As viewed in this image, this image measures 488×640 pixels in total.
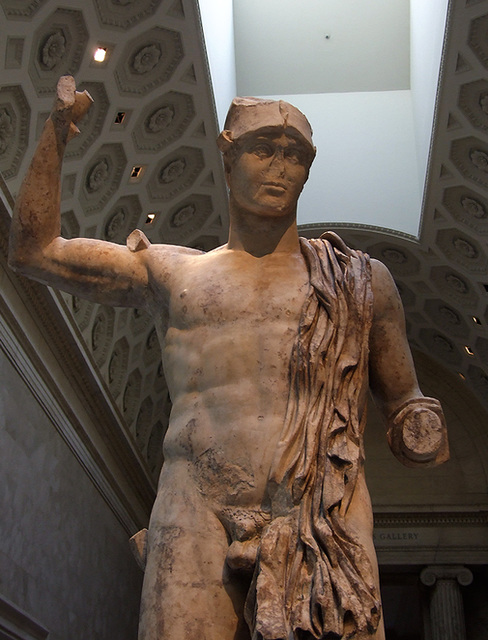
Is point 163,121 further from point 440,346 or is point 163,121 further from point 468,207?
point 440,346

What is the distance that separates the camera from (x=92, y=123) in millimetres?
10305

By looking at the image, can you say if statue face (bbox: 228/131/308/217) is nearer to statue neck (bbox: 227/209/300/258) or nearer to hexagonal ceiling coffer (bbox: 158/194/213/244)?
statue neck (bbox: 227/209/300/258)

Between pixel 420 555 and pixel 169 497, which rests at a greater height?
pixel 420 555

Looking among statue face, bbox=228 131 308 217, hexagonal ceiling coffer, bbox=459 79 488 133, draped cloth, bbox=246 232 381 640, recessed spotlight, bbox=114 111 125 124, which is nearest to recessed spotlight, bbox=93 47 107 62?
recessed spotlight, bbox=114 111 125 124

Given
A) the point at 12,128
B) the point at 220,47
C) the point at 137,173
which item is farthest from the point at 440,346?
the point at 12,128

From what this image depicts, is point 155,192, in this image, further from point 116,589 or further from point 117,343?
point 116,589

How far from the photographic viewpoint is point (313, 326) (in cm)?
274

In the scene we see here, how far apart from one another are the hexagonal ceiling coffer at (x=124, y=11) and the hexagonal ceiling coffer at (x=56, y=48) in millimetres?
338

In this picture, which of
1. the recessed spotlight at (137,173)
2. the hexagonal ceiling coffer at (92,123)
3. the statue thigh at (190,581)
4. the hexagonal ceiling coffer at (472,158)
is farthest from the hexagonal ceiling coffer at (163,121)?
the statue thigh at (190,581)

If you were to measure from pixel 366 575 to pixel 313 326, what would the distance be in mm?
858

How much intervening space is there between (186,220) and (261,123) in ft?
34.5

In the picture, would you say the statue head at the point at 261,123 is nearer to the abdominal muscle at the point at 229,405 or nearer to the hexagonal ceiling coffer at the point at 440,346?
the abdominal muscle at the point at 229,405

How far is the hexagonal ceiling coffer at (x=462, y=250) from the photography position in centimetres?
1331

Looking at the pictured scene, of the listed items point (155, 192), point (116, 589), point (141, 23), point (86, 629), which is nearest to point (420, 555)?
point (116, 589)
